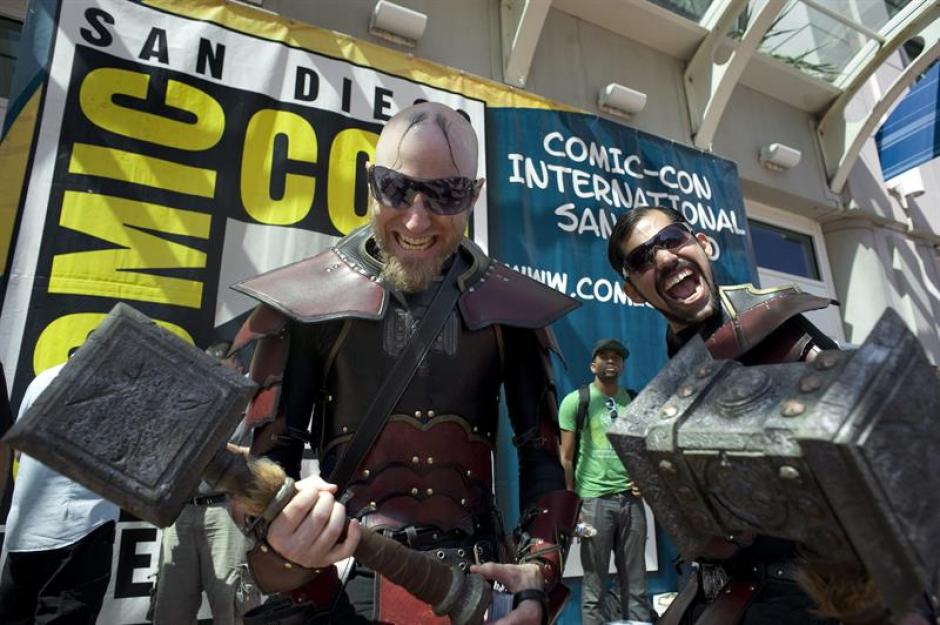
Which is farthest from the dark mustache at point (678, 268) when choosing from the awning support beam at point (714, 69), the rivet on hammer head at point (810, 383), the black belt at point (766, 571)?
the awning support beam at point (714, 69)

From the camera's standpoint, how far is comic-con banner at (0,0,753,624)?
2893mm

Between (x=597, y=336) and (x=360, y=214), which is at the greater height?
(x=360, y=214)

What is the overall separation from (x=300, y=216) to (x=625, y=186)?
9.37ft

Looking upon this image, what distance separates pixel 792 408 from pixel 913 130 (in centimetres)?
846

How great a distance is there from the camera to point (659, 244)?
170 cm

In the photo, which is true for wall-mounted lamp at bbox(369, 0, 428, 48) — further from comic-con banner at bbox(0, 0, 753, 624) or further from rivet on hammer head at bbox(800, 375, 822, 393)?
rivet on hammer head at bbox(800, 375, 822, 393)

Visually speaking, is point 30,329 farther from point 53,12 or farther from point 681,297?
point 681,297

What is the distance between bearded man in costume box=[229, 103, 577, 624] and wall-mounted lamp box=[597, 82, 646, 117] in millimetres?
4432

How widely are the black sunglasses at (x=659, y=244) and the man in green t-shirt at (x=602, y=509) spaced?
2.03 metres

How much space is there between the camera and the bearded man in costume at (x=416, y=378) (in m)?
1.37

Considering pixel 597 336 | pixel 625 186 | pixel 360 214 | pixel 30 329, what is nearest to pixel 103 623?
pixel 30 329

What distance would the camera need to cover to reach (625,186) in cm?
495

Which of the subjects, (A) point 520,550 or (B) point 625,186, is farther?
(B) point 625,186

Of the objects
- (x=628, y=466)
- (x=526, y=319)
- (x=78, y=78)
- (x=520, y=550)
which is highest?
(x=78, y=78)
